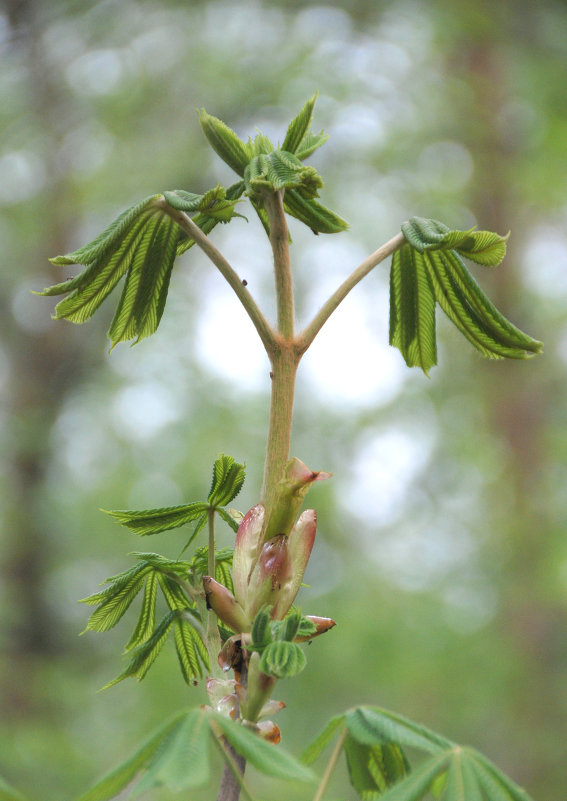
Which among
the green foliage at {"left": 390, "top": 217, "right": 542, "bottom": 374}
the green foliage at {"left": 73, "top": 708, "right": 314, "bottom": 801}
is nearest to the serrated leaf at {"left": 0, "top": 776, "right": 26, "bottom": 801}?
the green foliage at {"left": 73, "top": 708, "right": 314, "bottom": 801}

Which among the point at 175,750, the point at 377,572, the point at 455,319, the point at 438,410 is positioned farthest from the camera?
the point at 438,410

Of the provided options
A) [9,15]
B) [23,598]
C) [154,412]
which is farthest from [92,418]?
[9,15]

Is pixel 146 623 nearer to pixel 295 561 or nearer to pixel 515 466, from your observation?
pixel 295 561

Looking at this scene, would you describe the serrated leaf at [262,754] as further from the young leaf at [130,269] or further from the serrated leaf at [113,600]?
the young leaf at [130,269]

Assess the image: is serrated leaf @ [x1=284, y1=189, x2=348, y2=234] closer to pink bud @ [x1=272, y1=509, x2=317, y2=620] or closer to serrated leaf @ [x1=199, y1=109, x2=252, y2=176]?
serrated leaf @ [x1=199, y1=109, x2=252, y2=176]

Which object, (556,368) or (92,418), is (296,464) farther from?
(92,418)

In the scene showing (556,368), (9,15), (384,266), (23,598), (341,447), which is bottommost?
(23,598)

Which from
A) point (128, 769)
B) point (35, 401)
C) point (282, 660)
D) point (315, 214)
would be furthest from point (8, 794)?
point (35, 401)
